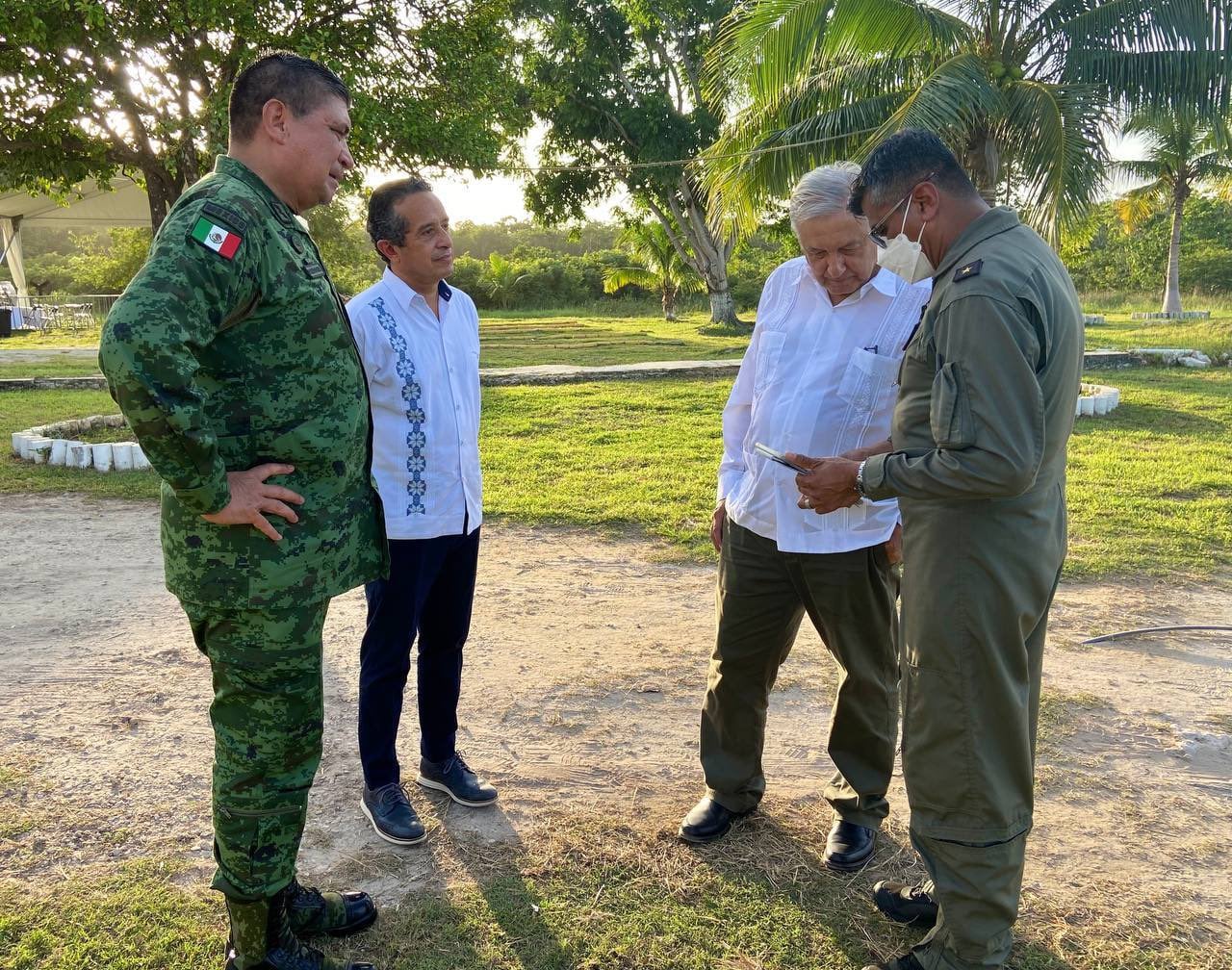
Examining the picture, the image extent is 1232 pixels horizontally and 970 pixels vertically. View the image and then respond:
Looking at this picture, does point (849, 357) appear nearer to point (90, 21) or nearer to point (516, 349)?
point (90, 21)

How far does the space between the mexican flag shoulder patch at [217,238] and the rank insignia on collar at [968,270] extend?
1473 millimetres

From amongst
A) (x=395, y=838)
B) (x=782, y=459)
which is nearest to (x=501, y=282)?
(x=395, y=838)

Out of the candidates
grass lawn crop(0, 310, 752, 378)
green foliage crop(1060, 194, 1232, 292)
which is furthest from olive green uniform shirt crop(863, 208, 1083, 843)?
green foliage crop(1060, 194, 1232, 292)

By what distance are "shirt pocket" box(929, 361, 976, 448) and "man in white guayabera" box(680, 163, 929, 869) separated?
615mm

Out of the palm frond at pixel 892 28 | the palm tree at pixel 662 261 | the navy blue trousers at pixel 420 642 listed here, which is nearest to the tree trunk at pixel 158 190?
the palm frond at pixel 892 28

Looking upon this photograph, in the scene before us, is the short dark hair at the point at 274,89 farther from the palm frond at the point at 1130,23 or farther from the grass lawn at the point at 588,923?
the palm frond at the point at 1130,23

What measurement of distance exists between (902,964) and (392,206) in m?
2.49

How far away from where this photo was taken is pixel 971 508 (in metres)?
2.01

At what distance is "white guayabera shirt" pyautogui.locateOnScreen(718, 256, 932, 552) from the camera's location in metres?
2.58

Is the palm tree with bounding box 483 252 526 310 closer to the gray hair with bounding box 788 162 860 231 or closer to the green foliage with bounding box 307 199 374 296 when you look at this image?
the green foliage with bounding box 307 199 374 296

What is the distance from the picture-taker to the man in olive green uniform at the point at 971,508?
1.88 meters

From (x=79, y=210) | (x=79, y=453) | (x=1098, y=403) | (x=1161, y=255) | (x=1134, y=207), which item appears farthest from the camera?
(x=1161, y=255)

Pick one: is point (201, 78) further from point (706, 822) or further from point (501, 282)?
point (501, 282)

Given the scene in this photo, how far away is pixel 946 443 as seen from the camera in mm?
1914
